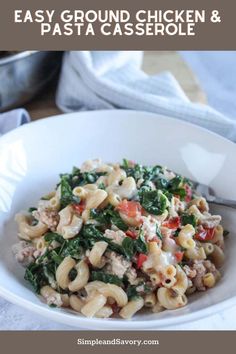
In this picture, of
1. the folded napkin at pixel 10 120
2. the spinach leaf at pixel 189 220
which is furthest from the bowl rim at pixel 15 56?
the spinach leaf at pixel 189 220

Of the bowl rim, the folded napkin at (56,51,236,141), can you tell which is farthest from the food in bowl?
the bowl rim

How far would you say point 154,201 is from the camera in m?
2.20

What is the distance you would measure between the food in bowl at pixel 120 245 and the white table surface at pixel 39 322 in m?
0.09

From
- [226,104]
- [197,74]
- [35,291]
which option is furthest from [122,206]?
[197,74]

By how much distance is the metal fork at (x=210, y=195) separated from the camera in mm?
2424

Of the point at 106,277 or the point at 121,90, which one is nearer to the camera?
the point at 106,277

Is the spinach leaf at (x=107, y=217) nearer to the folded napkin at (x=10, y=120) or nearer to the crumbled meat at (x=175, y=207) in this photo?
the crumbled meat at (x=175, y=207)

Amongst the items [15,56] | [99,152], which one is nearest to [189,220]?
[99,152]

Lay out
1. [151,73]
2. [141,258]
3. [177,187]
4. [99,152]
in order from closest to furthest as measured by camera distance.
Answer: [141,258] → [177,187] → [99,152] → [151,73]

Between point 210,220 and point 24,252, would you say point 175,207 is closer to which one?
point 210,220

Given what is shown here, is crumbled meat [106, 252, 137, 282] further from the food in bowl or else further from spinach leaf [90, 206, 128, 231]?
spinach leaf [90, 206, 128, 231]

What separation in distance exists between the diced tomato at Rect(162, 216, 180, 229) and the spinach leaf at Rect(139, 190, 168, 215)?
6 cm

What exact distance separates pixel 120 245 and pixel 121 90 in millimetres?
1150
